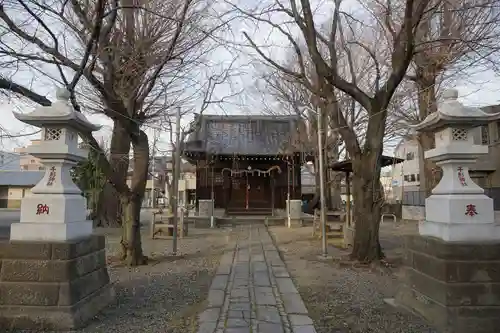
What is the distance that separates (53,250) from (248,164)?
2040cm

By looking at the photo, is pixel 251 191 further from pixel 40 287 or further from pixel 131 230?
pixel 40 287

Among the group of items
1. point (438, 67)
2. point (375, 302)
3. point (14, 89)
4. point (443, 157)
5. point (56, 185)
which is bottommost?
point (375, 302)

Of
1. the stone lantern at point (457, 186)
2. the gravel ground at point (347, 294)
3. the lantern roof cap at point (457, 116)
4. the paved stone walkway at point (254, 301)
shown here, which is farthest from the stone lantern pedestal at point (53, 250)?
the lantern roof cap at point (457, 116)

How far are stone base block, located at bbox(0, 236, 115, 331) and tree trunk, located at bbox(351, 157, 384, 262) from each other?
6.30m

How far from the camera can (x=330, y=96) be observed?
10.6 m

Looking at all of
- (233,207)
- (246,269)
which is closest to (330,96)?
(246,269)

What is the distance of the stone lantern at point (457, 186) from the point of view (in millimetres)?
4973

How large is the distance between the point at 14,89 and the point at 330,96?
23.1 feet

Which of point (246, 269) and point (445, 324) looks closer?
point (445, 324)

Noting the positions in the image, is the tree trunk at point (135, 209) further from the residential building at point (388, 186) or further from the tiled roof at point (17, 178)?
the tiled roof at point (17, 178)

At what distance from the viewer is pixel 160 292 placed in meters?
7.04

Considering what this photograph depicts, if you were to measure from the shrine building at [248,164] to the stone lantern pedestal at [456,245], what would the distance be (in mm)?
18298

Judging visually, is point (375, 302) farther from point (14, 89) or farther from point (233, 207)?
point (233, 207)

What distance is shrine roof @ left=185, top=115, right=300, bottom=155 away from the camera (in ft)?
78.2
